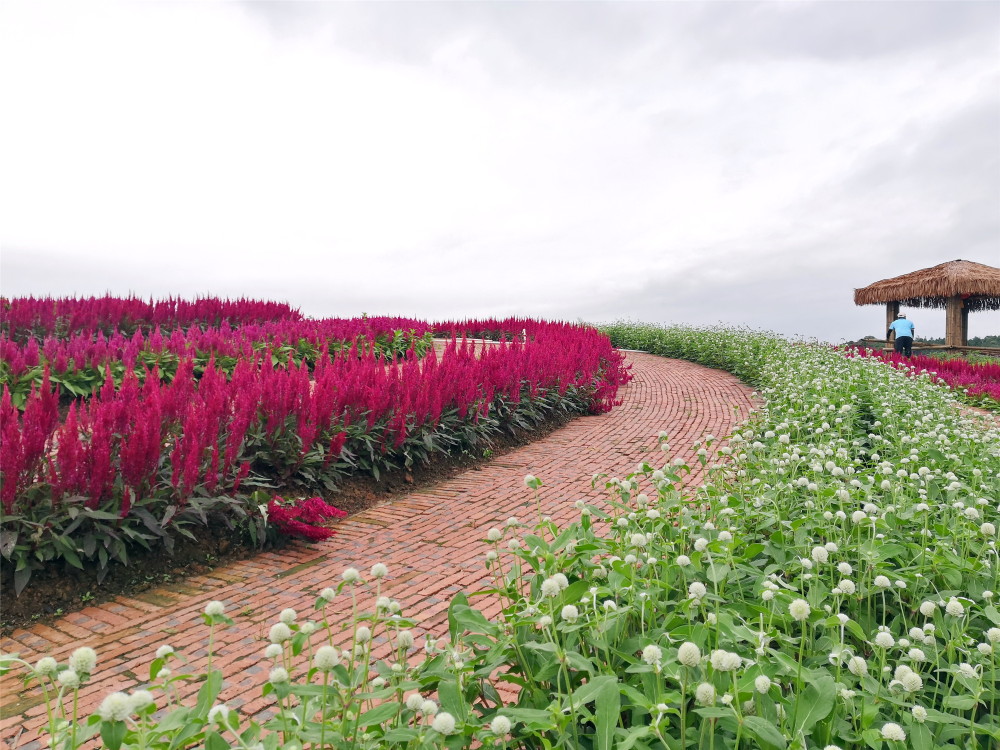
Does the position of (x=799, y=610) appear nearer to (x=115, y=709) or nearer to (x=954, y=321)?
(x=115, y=709)

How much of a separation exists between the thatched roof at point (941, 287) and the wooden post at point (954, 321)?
0.32 metres

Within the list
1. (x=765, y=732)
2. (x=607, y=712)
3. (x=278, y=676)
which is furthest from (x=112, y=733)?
(x=765, y=732)

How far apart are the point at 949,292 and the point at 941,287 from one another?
0.33m

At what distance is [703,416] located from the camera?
10141 mm

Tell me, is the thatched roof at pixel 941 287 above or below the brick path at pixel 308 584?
above

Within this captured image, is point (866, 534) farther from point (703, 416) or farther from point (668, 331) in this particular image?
point (668, 331)

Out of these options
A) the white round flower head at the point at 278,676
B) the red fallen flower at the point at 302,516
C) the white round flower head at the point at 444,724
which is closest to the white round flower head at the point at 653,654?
the white round flower head at the point at 444,724

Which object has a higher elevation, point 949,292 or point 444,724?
point 949,292

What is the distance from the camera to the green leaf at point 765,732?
62.5 inches

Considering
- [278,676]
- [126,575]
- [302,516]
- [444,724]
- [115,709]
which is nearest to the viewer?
[115,709]

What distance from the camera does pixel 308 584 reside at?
403 cm

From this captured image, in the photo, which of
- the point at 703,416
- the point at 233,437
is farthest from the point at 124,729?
the point at 703,416

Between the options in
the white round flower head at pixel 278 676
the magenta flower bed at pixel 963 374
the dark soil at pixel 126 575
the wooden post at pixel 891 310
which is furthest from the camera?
the wooden post at pixel 891 310

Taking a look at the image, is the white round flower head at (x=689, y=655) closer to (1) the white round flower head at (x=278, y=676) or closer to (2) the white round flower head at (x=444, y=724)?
(2) the white round flower head at (x=444, y=724)
